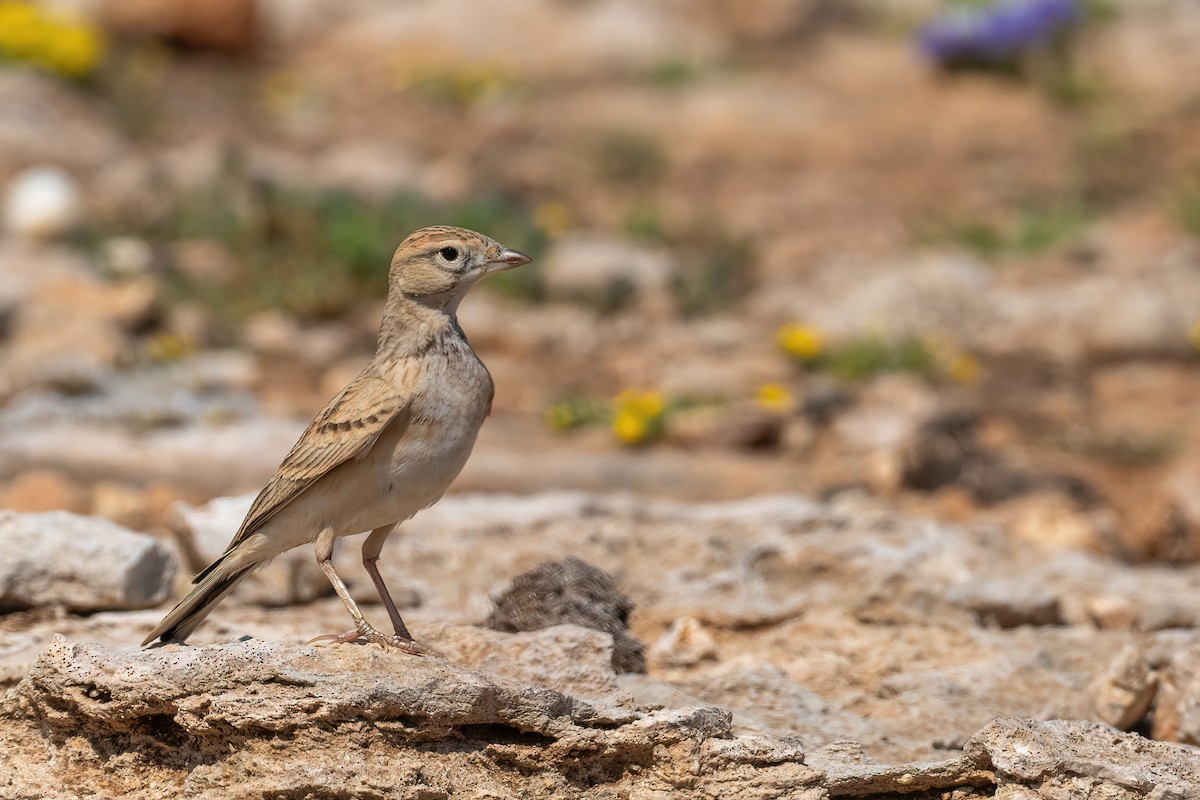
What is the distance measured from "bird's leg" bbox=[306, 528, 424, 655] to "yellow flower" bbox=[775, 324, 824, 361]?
6129 mm

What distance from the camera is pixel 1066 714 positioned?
4.76m

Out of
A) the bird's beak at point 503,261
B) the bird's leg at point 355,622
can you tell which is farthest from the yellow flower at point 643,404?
the bird's leg at point 355,622

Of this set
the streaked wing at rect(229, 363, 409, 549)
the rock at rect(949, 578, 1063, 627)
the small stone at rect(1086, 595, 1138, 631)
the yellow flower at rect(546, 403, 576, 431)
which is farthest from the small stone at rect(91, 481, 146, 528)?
the small stone at rect(1086, 595, 1138, 631)

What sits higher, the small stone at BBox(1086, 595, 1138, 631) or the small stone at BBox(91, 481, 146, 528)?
the small stone at BBox(91, 481, 146, 528)

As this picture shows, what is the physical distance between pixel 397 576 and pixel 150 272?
555 centimetres

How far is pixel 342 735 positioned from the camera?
376cm

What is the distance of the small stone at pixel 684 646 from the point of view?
5168 mm

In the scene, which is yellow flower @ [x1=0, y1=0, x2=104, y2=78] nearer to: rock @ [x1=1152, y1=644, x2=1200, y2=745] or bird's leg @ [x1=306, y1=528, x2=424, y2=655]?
bird's leg @ [x1=306, y1=528, x2=424, y2=655]

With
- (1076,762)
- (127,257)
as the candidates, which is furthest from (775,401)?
(1076,762)

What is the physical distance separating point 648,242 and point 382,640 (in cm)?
848

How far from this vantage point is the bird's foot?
13.8 ft

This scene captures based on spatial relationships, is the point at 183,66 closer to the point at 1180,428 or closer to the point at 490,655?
the point at 1180,428

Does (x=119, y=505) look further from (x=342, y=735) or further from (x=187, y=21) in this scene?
(x=187, y=21)

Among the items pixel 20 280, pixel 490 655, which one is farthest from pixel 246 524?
pixel 20 280
